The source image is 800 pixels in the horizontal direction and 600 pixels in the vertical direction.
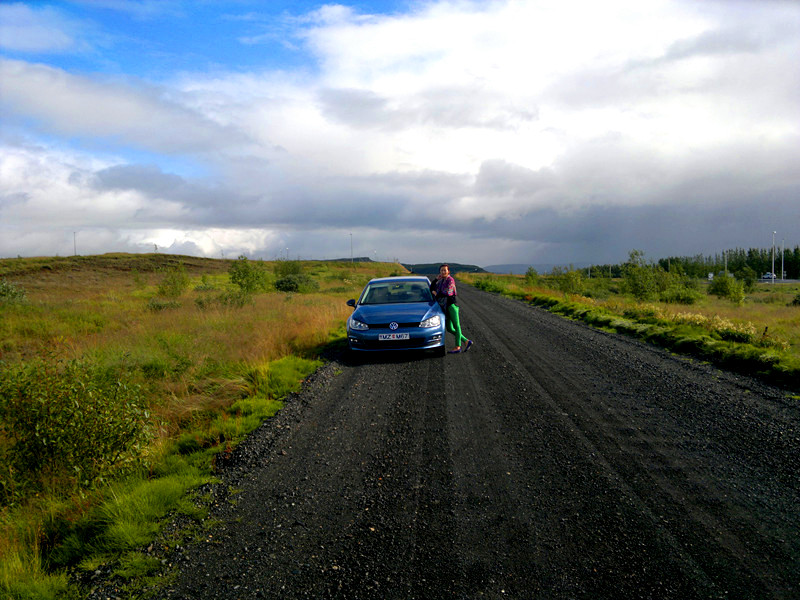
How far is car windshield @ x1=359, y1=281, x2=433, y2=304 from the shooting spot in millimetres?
10774

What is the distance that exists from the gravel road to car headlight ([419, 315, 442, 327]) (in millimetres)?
2388

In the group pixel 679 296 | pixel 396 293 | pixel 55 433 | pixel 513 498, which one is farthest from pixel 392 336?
pixel 679 296

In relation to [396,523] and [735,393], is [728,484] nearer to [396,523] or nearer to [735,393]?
[396,523]

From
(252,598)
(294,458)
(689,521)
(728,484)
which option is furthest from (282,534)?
(728,484)

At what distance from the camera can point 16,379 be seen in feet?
15.3

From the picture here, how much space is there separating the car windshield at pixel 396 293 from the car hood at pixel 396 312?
1.15 feet

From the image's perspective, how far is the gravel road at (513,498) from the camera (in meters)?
2.78

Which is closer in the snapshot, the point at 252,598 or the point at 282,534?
the point at 252,598

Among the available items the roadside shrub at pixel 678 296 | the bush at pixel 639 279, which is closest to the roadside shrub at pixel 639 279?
the bush at pixel 639 279

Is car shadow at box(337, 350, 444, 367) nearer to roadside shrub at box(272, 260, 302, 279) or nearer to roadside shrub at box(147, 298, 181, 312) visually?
roadside shrub at box(147, 298, 181, 312)

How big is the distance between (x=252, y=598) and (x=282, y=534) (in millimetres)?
659

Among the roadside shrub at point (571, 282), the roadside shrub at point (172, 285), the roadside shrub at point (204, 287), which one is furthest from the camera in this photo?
the roadside shrub at point (571, 282)

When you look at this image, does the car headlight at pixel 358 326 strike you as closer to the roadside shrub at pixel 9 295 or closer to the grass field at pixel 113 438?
the grass field at pixel 113 438

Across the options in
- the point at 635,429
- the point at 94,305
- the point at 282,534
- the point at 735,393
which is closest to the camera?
the point at 282,534
